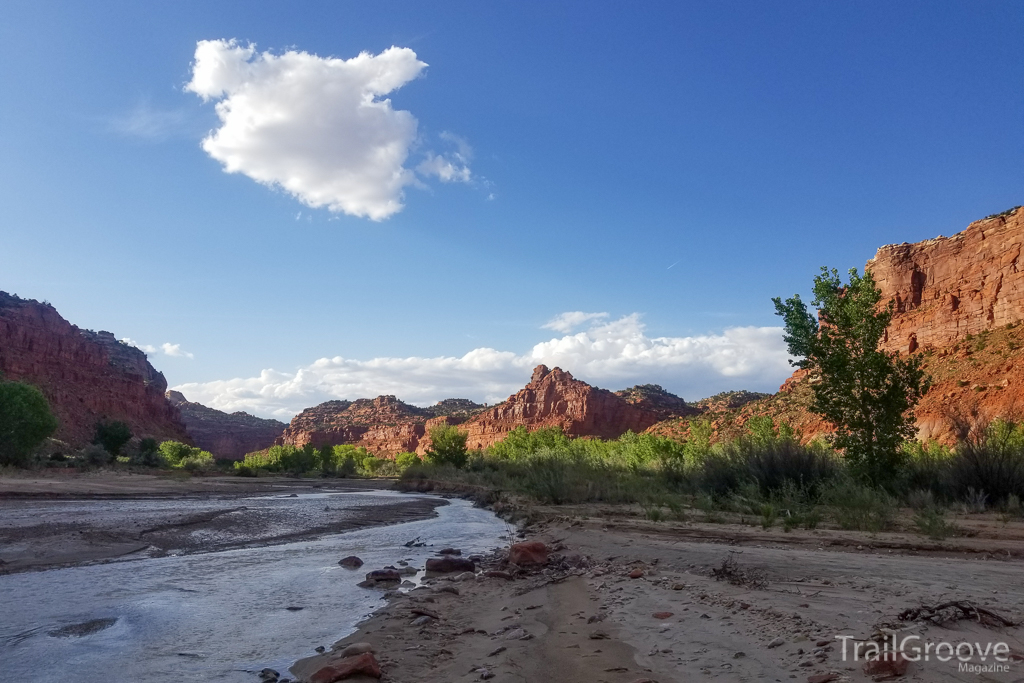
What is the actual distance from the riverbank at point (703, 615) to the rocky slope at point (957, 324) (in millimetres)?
39209

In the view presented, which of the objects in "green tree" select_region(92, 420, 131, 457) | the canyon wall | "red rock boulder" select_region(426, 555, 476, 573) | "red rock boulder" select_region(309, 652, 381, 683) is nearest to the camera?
"red rock boulder" select_region(309, 652, 381, 683)

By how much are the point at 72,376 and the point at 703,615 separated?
4767 inches

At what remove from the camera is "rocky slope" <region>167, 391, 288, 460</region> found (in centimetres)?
15825

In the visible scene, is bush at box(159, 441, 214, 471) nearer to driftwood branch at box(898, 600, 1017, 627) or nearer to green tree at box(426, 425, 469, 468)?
green tree at box(426, 425, 469, 468)

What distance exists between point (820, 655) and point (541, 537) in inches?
383

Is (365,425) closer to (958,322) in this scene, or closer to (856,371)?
(958,322)

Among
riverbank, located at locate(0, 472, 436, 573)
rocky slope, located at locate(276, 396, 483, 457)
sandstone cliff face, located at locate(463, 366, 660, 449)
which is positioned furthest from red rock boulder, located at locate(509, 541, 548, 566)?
rocky slope, located at locate(276, 396, 483, 457)

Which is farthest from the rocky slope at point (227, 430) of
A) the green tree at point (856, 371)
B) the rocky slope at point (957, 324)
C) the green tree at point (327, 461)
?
the green tree at point (856, 371)

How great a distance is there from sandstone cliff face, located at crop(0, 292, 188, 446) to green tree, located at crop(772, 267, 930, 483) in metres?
90.1

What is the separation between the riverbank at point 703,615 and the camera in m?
3.98

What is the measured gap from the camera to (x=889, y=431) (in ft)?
63.1

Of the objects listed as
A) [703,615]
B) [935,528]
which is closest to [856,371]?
[935,528]

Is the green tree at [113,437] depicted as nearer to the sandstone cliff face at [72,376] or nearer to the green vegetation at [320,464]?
the green vegetation at [320,464]

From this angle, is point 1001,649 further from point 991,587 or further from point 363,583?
point 363,583
